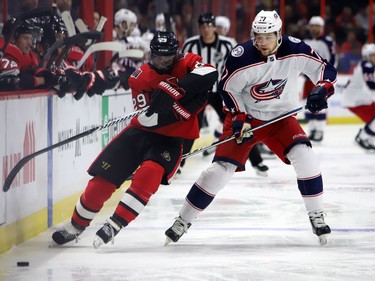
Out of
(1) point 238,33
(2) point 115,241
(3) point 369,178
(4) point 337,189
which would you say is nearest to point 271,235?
(2) point 115,241

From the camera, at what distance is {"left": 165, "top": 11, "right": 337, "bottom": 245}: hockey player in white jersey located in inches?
191

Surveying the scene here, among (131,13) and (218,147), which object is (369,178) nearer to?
(131,13)

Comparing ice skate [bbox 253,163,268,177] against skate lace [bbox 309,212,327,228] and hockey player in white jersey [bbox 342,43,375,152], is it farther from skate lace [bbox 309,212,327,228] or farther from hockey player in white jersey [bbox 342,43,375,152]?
skate lace [bbox 309,212,327,228]

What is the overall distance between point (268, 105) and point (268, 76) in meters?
0.16

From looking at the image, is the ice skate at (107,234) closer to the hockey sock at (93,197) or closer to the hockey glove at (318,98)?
the hockey sock at (93,197)

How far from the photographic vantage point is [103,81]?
261 inches

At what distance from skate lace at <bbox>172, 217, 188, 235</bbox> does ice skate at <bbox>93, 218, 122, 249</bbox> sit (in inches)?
13.8

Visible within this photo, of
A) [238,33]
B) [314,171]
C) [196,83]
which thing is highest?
[196,83]

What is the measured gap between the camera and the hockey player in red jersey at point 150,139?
468 centimetres

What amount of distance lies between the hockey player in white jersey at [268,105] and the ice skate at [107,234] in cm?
33

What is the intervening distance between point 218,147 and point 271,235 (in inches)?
21.0

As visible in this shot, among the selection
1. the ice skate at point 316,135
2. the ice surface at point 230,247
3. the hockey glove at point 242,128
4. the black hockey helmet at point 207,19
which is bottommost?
the ice skate at point 316,135

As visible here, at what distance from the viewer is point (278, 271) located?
4223mm

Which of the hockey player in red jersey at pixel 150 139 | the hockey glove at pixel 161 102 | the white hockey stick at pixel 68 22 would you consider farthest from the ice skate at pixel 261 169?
the hockey glove at pixel 161 102
